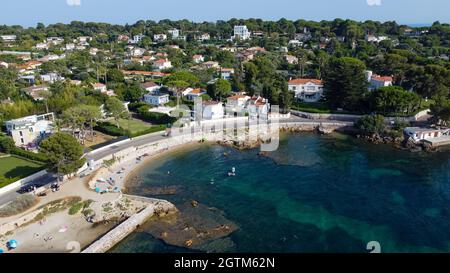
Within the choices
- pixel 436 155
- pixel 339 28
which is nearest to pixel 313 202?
A: pixel 436 155

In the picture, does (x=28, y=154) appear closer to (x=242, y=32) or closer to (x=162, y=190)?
(x=162, y=190)

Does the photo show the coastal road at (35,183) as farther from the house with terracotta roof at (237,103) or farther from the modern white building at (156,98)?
the house with terracotta roof at (237,103)

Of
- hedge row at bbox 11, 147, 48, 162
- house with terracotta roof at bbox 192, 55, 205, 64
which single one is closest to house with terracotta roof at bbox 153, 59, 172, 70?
house with terracotta roof at bbox 192, 55, 205, 64

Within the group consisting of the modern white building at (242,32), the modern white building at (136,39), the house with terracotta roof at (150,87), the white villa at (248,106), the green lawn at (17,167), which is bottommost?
the green lawn at (17,167)

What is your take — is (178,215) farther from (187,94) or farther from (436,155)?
(187,94)

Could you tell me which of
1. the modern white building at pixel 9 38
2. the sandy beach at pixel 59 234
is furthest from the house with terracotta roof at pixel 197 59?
the modern white building at pixel 9 38

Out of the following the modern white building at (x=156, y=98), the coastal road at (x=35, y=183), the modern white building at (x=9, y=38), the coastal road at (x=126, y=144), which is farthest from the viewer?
the modern white building at (x=9, y=38)
